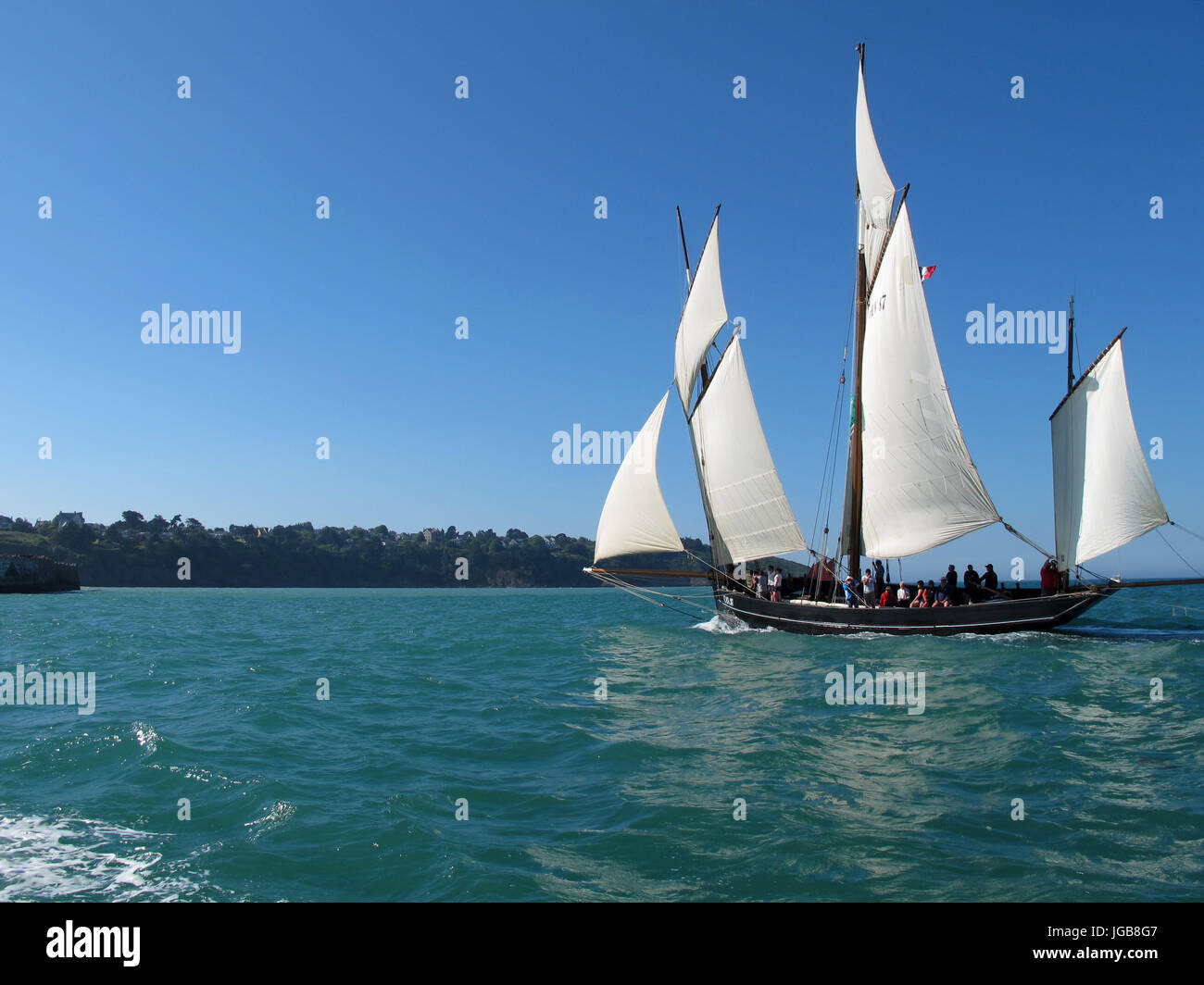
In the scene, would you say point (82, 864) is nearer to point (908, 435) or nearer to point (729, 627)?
point (908, 435)

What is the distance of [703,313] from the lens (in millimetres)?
41250

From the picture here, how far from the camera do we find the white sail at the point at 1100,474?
28234mm

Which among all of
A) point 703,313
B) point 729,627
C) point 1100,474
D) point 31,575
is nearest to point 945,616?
point 1100,474

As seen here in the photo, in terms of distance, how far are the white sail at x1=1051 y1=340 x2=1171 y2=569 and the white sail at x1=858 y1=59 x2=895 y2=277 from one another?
416 inches

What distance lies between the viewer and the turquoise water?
8086 mm

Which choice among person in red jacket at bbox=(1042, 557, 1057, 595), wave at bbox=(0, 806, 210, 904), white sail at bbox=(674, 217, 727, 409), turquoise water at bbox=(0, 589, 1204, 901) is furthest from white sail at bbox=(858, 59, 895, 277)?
wave at bbox=(0, 806, 210, 904)

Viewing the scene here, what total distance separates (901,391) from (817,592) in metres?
9.92

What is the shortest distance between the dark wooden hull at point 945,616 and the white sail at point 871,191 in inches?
603

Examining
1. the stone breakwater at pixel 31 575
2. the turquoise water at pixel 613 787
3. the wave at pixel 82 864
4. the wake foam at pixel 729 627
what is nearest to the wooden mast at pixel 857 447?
the wake foam at pixel 729 627

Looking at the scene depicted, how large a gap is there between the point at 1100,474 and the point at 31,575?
371 feet

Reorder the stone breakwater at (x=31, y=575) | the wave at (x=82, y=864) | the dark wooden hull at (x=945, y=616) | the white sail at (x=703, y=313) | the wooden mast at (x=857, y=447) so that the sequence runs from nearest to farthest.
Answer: the wave at (x=82, y=864) → the dark wooden hull at (x=945, y=616) → the wooden mast at (x=857, y=447) → the white sail at (x=703, y=313) → the stone breakwater at (x=31, y=575)

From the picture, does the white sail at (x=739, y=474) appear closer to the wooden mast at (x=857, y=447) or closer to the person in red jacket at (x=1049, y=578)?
the wooden mast at (x=857, y=447)

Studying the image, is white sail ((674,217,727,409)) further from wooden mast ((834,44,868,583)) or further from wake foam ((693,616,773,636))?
wake foam ((693,616,773,636))

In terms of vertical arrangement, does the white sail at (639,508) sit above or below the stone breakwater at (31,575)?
above
